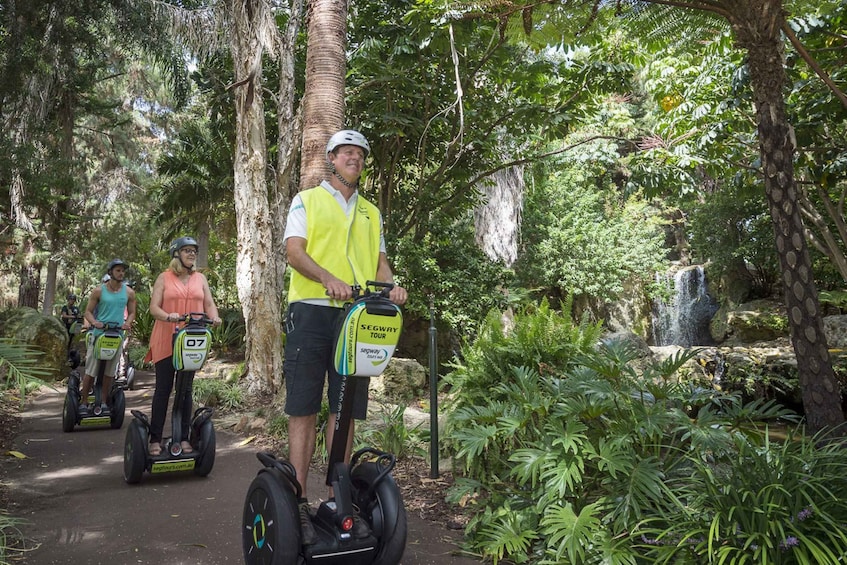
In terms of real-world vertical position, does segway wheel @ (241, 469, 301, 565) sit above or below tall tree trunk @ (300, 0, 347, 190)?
below

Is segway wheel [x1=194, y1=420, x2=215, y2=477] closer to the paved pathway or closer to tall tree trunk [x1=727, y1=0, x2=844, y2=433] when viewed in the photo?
the paved pathway

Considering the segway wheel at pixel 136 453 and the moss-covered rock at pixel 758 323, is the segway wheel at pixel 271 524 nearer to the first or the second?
the segway wheel at pixel 136 453

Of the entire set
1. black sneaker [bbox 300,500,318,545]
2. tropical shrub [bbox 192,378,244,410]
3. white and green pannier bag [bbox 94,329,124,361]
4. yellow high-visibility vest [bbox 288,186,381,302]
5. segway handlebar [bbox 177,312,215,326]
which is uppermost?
yellow high-visibility vest [bbox 288,186,381,302]

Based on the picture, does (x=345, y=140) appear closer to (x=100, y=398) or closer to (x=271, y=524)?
(x=271, y=524)

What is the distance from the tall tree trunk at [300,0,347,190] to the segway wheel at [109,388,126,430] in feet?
11.2

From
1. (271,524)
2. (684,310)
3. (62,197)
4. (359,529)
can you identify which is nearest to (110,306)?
(271,524)

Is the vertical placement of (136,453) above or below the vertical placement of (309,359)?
below

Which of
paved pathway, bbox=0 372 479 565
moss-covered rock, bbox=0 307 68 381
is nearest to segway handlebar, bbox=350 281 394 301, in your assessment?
paved pathway, bbox=0 372 479 565

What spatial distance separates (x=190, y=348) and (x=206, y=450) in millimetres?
879

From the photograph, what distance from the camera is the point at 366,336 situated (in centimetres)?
274

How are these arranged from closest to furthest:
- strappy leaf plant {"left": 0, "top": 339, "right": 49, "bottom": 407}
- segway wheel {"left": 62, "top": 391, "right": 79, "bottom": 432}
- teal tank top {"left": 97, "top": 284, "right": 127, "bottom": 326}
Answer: strappy leaf plant {"left": 0, "top": 339, "right": 49, "bottom": 407} → segway wheel {"left": 62, "top": 391, "right": 79, "bottom": 432} → teal tank top {"left": 97, "top": 284, "right": 127, "bottom": 326}

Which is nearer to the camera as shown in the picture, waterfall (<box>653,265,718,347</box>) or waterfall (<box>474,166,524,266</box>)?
waterfall (<box>474,166,524,266</box>)

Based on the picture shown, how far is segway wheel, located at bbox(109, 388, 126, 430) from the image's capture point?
7090 mm

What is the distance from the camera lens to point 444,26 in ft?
22.5
